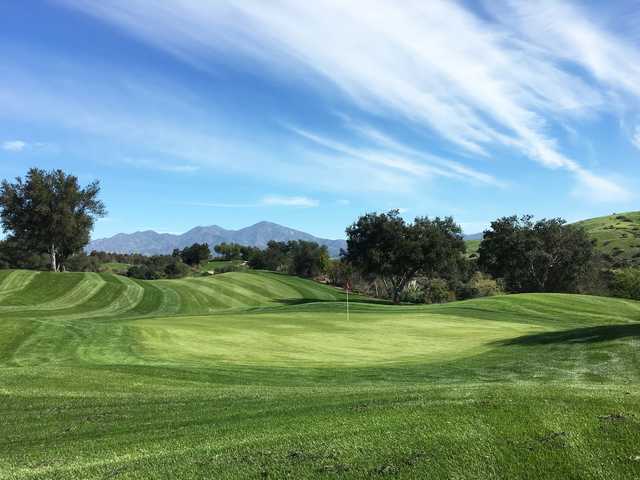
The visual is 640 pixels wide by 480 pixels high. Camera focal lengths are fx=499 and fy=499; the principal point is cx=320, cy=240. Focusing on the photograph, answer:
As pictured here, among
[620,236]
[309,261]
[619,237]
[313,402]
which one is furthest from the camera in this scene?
[620,236]

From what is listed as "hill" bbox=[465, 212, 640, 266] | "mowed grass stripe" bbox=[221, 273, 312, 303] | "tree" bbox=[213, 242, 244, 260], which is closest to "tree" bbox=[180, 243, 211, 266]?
"tree" bbox=[213, 242, 244, 260]

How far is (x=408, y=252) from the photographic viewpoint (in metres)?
69.8

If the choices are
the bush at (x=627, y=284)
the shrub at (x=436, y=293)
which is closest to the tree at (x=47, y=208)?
the shrub at (x=436, y=293)

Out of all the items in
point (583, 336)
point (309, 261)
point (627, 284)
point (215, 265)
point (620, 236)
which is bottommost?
point (583, 336)

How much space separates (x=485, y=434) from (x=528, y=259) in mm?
87495

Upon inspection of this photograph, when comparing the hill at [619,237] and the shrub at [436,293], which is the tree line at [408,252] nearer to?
the shrub at [436,293]

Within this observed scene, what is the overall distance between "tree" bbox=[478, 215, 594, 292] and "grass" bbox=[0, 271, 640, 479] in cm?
5934

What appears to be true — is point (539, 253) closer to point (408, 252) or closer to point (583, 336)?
point (408, 252)

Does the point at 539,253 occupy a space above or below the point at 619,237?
below

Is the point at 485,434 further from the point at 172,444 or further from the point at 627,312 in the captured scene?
the point at 627,312

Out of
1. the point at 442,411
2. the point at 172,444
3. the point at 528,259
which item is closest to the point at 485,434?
the point at 442,411

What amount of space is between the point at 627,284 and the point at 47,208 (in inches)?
3412

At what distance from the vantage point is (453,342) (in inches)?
1129

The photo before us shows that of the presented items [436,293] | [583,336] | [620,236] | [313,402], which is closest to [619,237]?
[620,236]
